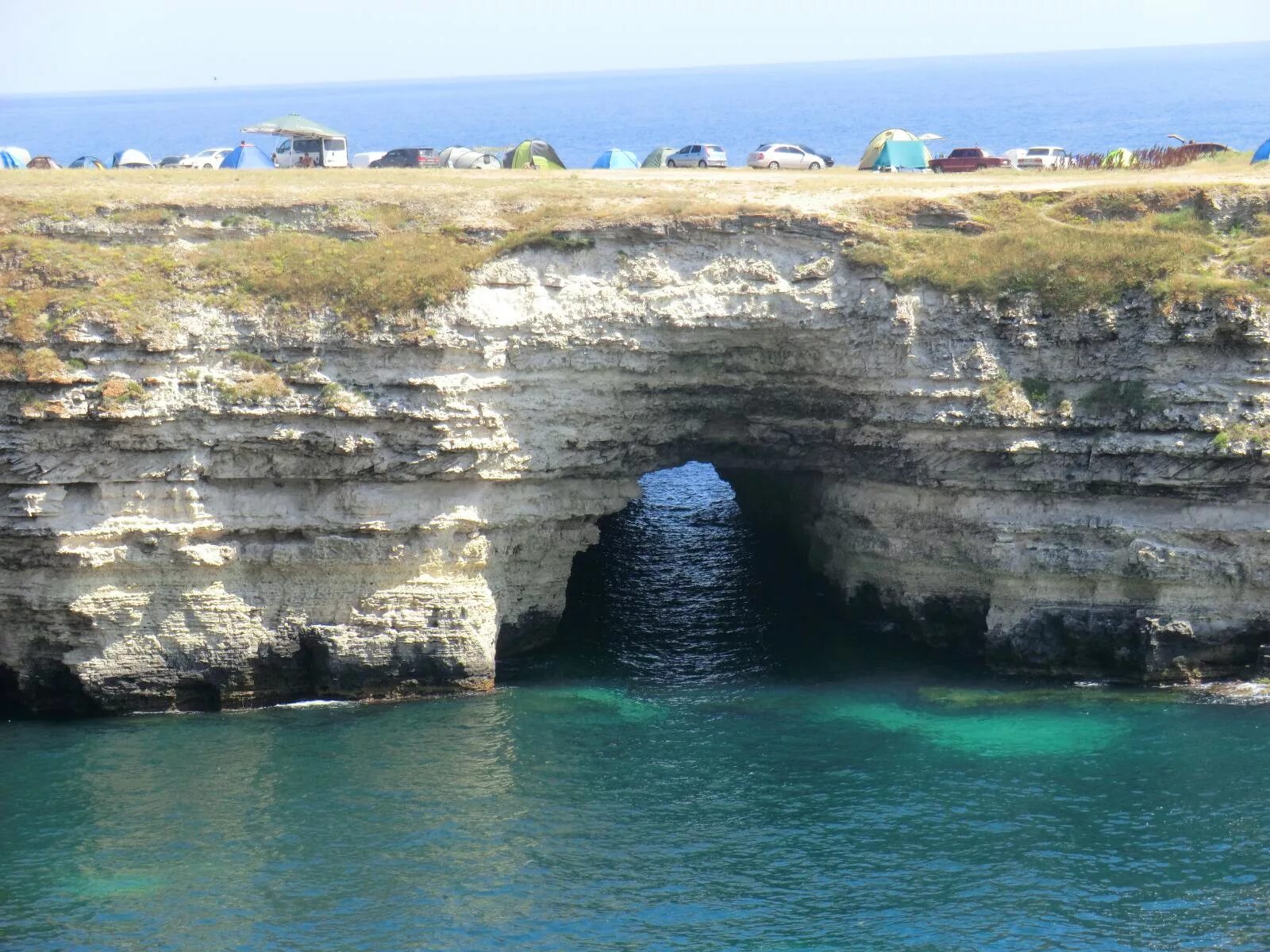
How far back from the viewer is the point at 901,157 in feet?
190

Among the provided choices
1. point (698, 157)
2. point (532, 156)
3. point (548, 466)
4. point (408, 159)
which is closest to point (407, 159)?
point (408, 159)

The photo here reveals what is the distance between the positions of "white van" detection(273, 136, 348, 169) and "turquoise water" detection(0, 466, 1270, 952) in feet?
129

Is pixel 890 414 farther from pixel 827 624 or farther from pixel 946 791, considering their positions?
pixel 946 791

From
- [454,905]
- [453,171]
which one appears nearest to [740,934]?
[454,905]

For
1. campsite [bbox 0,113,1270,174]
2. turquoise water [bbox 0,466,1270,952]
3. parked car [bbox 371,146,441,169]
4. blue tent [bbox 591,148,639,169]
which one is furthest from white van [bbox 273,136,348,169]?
turquoise water [bbox 0,466,1270,952]

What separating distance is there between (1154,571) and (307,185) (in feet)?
82.4

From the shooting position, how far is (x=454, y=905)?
92.8ft

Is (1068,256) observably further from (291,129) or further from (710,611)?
(291,129)

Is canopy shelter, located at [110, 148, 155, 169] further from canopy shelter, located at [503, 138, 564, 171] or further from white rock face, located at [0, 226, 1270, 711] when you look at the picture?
white rock face, located at [0, 226, 1270, 711]

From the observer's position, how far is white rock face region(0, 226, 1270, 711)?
36219 millimetres

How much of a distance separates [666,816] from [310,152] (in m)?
50.0

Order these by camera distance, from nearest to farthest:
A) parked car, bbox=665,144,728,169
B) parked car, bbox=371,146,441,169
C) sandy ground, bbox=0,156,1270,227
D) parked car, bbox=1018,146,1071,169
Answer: sandy ground, bbox=0,156,1270,227
parked car, bbox=1018,146,1071,169
parked car, bbox=665,144,728,169
parked car, bbox=371,146,441,169

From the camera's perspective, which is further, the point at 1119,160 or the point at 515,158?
the point at 515,158

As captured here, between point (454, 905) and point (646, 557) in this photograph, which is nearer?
point (454, 905)
